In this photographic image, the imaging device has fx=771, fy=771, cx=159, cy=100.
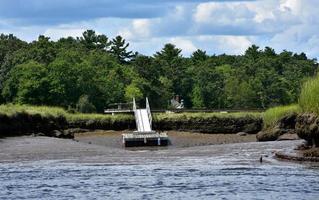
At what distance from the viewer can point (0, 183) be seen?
33188 millimetres

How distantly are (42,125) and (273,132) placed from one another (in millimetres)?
22539

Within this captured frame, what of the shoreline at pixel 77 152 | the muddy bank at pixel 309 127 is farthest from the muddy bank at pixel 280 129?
the muddy bank at pixel 309 127

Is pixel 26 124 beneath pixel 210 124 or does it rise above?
above

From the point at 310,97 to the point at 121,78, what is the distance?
85206mm

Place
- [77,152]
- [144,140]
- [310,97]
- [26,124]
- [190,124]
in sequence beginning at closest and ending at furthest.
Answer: [310,97] → [77,152] → [144,140] → [26,124] → [190,124]

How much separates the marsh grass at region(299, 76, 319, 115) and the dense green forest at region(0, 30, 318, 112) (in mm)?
62230

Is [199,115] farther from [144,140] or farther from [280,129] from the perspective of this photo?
[280,129]

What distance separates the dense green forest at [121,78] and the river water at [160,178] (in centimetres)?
5866

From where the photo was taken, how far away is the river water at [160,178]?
1151 inches

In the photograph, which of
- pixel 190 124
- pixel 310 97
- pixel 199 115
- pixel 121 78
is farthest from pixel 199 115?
pixel 310 97

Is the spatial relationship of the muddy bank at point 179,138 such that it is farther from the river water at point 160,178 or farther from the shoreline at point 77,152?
the river water at point 160,178

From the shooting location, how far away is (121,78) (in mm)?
127312

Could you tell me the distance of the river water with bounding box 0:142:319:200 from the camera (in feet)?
95.9

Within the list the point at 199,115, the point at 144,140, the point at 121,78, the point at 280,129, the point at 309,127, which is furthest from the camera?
the point at 121,78
